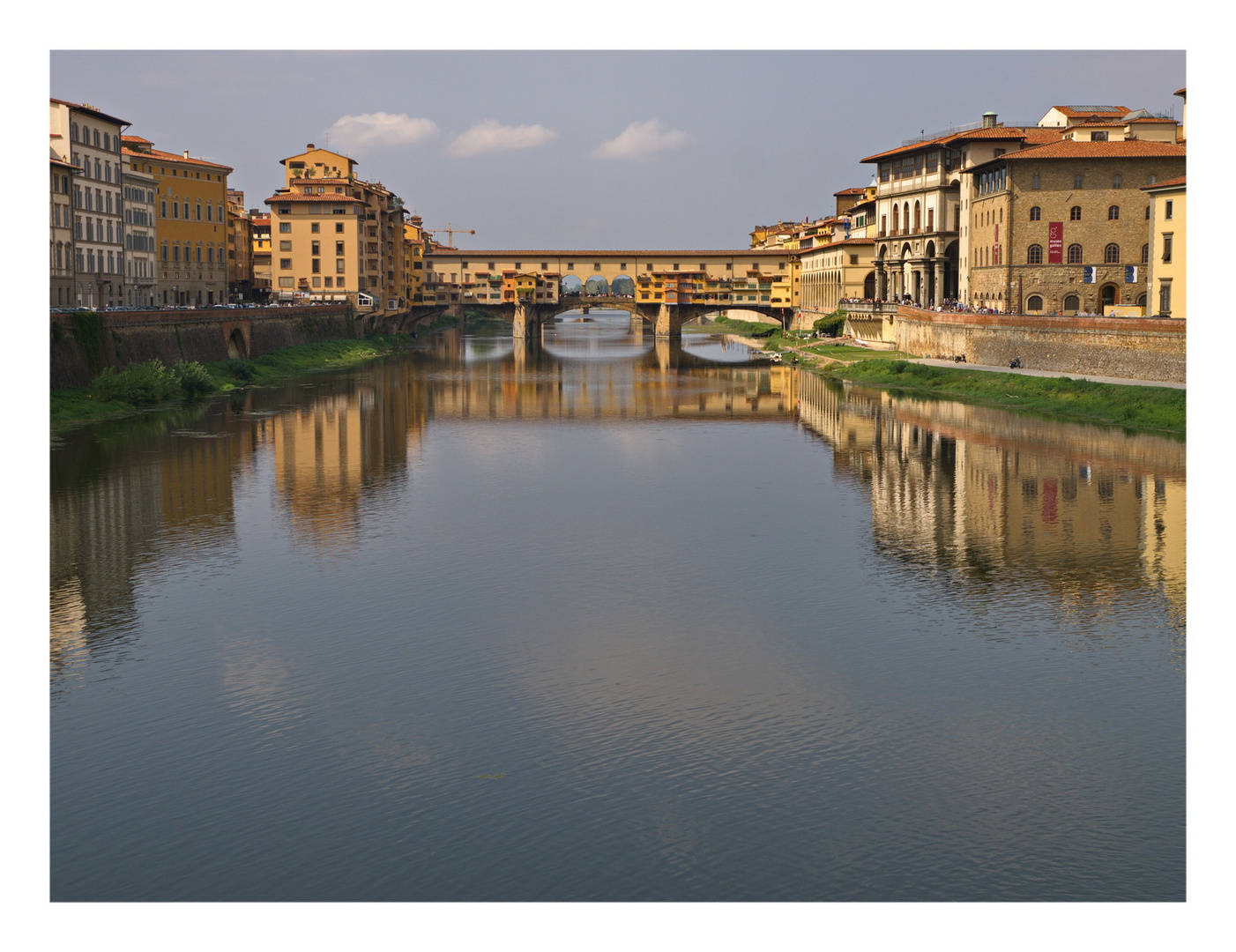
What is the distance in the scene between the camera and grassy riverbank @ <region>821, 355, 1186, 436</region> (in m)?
41.7

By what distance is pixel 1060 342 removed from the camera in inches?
2093

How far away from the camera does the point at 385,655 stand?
19234mm

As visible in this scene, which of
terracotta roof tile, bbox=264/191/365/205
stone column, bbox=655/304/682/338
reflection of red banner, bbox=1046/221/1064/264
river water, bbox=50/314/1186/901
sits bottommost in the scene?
river water, bbox=50/314/1186/901

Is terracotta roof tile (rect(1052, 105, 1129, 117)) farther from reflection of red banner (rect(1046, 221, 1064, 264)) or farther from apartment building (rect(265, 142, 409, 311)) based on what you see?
apartment building (rect(265, 142, 409, 311))

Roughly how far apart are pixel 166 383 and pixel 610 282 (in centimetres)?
8554

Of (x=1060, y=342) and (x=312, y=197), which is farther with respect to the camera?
(x=312, y=197)

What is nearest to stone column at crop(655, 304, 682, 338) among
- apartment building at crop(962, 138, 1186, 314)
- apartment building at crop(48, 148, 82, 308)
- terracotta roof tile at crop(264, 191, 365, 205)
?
terracotta roof tile at crop(264, 191, 365, 205)

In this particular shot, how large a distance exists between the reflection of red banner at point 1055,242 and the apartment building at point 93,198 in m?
44.5

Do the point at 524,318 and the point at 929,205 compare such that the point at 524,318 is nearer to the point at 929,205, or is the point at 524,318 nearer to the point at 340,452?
the point at 929,205

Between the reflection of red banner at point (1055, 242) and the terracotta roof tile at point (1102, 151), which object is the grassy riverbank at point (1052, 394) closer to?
the reflection of red banner at point (1055, 242)

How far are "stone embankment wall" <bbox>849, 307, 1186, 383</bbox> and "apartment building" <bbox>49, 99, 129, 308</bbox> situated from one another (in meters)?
39.3

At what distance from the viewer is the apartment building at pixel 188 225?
79.9 m

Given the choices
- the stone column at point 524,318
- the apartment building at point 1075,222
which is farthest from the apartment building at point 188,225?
the apartment building at point 1075,222

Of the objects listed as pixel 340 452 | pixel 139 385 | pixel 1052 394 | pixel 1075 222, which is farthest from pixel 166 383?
pixel 1075 222
